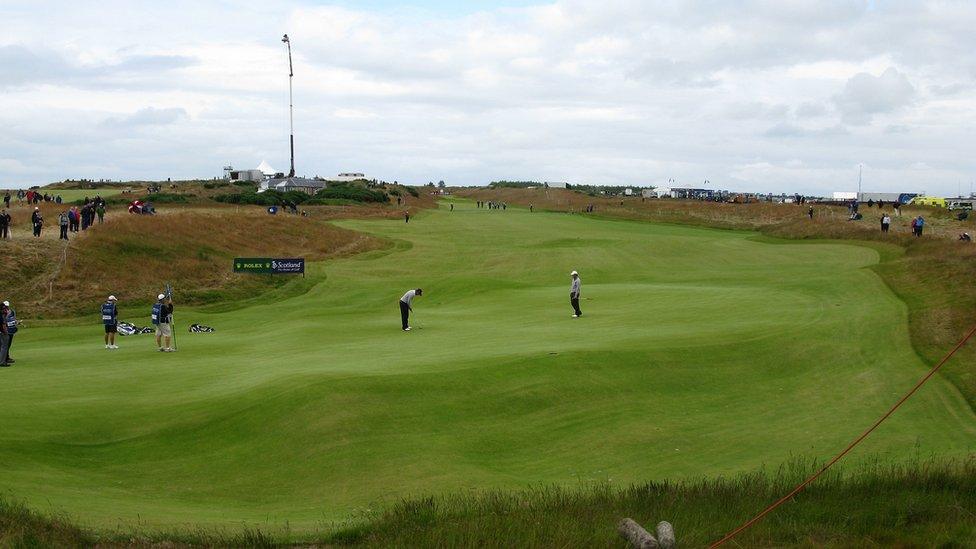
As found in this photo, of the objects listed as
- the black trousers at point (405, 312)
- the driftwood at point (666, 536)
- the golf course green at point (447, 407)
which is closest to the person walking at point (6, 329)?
the golf course green at point (447, 407)

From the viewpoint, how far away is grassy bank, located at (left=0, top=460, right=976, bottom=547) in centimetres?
1216

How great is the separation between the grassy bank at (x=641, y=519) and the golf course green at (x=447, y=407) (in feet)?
3.41

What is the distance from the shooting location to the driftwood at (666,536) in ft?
38.8

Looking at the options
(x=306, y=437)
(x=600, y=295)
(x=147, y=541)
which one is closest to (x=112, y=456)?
(x=306, y=437)

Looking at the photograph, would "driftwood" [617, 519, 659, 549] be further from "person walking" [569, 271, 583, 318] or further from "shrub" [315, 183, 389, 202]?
"shrub" [315, 183, 389, 202]

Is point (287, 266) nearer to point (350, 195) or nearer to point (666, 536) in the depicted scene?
point (666, 536)

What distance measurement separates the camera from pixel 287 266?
57312 millimetres

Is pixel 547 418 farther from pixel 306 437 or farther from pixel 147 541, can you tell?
pixel 147 541

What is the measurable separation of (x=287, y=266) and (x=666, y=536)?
4800 cm

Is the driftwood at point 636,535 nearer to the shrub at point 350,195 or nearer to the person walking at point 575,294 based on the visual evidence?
the person walking at point 575,294

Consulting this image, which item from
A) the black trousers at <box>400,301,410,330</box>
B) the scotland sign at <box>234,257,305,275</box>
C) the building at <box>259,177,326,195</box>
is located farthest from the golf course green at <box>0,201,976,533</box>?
the building at <box>259,177,326,195</box>

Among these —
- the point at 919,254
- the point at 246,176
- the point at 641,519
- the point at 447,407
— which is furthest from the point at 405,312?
the point at 246,176

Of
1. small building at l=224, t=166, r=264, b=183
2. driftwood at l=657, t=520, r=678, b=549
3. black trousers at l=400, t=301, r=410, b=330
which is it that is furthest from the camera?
small building at l=224, t=166, r=264, b=183

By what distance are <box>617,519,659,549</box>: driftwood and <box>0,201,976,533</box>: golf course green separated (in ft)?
13.6
